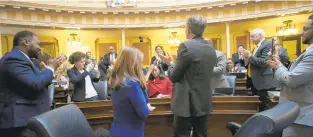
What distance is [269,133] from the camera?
4.51 ft

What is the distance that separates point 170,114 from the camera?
3.36 m

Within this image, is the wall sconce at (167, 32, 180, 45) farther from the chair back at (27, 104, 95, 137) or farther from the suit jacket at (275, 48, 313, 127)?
the chair back at (27, 104, 95, 137)

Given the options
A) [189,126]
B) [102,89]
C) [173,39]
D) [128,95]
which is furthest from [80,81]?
[173,39]

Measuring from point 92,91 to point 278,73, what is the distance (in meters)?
2.75

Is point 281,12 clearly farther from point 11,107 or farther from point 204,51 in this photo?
point 11,107

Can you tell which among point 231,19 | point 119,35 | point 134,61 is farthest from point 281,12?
point 134,61

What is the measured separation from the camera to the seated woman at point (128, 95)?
1.96 metres

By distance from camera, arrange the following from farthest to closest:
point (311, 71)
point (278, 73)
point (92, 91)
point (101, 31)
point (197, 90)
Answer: point (101, 31)
point (92, 91)
point (197, 90)
point (278, 73)
point (311, 71)

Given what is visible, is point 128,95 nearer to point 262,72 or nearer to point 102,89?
point 262,72

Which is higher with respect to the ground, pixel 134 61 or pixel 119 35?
pixel 119 35

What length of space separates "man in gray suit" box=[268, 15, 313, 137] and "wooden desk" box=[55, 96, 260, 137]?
3.66 ft

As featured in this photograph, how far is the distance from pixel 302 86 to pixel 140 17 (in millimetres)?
11174

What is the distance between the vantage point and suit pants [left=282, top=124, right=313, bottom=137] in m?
2.02

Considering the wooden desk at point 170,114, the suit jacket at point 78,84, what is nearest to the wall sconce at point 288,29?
the wooden desk at point 170,114
